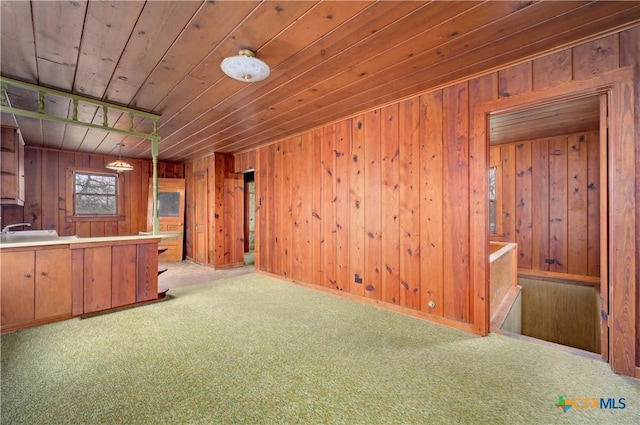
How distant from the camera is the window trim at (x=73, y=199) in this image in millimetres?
5504

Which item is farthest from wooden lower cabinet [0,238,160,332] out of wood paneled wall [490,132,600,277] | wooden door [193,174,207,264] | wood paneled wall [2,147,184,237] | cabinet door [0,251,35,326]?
wood paneled wall [490,132,600,277]

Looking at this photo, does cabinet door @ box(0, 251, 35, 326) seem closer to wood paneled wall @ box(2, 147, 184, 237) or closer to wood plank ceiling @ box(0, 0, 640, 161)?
wood plank ceiling @ box(0, 0, 640, 161)

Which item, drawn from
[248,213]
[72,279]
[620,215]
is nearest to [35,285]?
[72,279]

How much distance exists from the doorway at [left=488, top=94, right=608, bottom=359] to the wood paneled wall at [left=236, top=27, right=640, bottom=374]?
5.14 ft

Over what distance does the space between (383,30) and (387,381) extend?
2.30m

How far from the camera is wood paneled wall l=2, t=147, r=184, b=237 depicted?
510cm

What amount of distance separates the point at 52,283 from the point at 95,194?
3.96 m

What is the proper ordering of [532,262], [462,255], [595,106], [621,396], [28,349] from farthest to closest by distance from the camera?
[532,262]
[595,106]
[462,255]
[28,349]
[621,396]

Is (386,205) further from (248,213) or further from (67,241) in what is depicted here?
(248,213)

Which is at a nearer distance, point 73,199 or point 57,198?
point 57,198

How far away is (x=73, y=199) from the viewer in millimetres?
5559

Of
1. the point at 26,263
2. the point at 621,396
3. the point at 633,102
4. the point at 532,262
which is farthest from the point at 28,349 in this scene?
the point at 532,262

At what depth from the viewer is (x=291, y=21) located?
67.7 inches

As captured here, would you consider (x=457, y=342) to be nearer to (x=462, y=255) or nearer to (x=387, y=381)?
(x=462, y=255)
